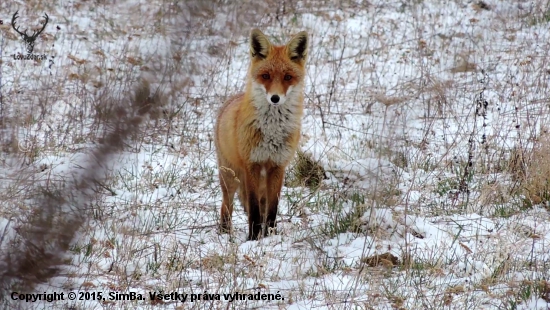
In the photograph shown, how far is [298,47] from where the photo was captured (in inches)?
222

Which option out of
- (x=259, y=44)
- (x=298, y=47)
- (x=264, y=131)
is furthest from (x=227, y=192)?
(x=298, y=47)

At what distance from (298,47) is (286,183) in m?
1.87

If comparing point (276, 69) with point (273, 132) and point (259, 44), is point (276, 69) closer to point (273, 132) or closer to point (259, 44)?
point (259, 44)

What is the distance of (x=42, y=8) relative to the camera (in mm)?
11391

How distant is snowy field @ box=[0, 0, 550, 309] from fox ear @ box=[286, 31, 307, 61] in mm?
536

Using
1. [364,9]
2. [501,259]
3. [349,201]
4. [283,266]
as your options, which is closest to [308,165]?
[349,201]

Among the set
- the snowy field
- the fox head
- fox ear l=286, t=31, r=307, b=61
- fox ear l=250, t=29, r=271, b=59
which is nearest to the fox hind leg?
the snowy field

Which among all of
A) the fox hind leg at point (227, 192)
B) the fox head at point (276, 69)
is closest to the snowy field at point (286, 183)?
the fox hind leg at point (227, 192)

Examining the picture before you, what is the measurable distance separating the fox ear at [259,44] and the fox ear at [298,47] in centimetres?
21

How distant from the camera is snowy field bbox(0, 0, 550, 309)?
113cm

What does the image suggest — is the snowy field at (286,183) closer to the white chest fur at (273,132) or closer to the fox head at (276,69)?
the fox head at (276,69)

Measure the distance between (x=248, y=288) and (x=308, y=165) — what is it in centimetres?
326

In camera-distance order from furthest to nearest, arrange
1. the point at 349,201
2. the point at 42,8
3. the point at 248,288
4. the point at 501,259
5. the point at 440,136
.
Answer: the point at 42,8, the point at 440,136, the point at 349,201, the point at 501,259, the point at 248,288

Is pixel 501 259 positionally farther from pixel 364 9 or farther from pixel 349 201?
pixel 364 9
